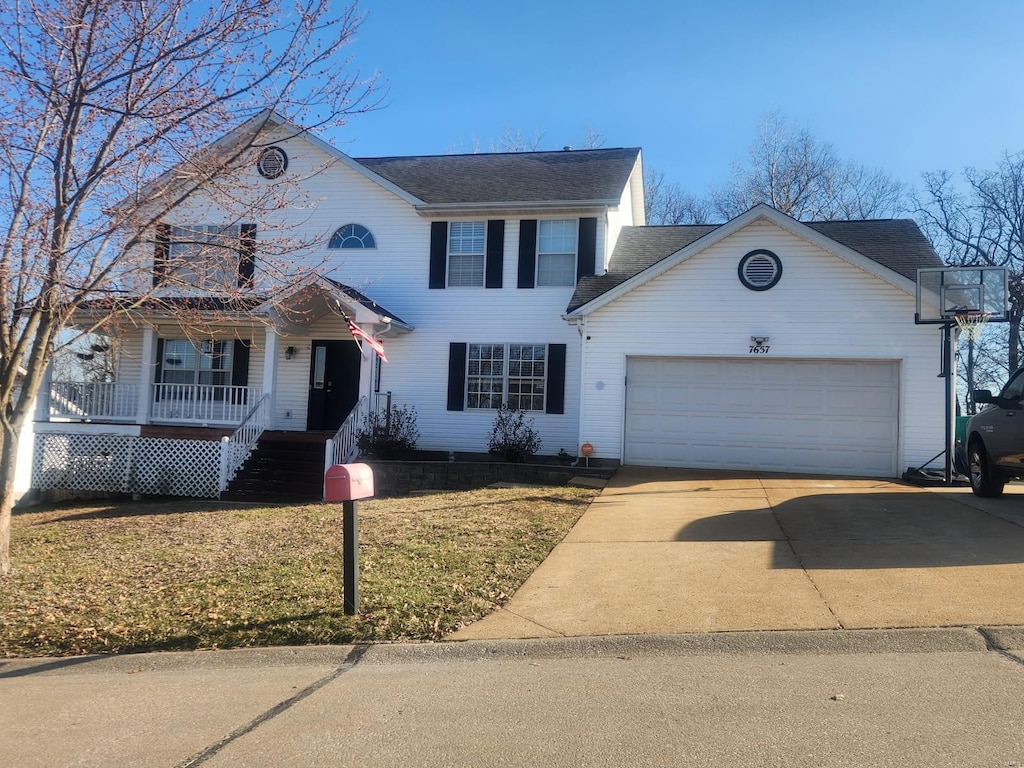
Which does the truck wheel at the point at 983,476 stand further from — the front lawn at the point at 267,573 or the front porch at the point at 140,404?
the front porch at the point at 140,404

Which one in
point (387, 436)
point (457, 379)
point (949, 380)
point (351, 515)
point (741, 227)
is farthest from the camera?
point (457, 379)

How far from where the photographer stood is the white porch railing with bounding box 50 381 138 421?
15.2m

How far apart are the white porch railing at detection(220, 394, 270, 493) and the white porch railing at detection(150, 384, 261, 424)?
16.2 inches

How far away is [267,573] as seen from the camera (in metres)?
6.84

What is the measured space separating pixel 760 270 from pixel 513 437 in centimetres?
554

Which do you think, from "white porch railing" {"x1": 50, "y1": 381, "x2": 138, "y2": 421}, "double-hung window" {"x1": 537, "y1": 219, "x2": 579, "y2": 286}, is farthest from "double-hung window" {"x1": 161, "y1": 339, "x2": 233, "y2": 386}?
"double-hung window" {"x1": 537, "y1": 219, "x2": 579, "y2": 286}

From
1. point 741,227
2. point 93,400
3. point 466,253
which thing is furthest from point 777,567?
point 93,400

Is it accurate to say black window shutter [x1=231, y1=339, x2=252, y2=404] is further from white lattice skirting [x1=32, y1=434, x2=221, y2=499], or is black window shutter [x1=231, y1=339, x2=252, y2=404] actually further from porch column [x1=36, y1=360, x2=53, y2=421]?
porch column [x1=36, y1=360, x2=53, y2=421]

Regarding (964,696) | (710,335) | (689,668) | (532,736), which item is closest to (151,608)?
(532,736)

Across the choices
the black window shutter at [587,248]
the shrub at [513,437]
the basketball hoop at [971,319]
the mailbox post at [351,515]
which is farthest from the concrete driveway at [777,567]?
Result: the black window shutter at [587,248]

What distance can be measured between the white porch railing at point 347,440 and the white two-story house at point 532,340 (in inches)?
3.6

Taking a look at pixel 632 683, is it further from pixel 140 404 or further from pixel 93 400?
pixel 93 400

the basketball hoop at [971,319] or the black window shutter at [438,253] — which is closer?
the basketball hoop at [971,319]

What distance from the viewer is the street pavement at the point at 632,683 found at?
3.40m
